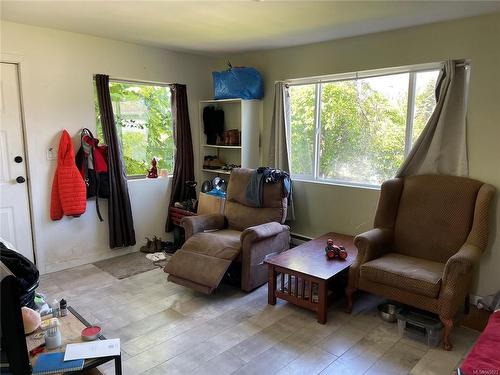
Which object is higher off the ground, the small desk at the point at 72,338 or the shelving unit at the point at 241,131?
the shelving unit at the point at 241,131

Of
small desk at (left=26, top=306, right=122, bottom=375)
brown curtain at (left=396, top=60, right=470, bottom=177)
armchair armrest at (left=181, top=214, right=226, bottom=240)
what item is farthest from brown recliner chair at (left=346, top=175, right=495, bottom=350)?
small desk at (left=26, top=306, right=122, bottom=375)

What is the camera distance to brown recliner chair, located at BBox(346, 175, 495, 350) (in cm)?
237

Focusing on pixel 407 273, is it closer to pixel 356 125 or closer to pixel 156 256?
pixel 356 125

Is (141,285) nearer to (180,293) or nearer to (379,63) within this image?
(180,293)

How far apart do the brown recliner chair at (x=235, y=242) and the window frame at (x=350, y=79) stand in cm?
62

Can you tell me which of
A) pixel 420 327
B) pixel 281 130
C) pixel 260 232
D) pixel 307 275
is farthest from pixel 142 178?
pixel 420 327

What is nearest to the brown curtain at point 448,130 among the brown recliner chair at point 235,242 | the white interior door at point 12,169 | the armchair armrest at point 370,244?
the armchair armrest at point 370,244

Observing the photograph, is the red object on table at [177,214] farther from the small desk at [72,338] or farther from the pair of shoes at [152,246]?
the small desk at [72,338]

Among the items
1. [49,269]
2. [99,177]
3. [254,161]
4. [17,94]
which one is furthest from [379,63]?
[49,269]

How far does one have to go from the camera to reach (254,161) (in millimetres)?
4355

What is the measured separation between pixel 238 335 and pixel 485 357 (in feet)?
4.80

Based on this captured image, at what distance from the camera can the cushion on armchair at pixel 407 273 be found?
94.5 inches

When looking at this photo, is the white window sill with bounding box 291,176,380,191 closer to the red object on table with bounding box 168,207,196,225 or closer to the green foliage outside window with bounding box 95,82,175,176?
the red object on table with bounding box 168,207,196,225

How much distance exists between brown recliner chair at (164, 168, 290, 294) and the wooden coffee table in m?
0.22
